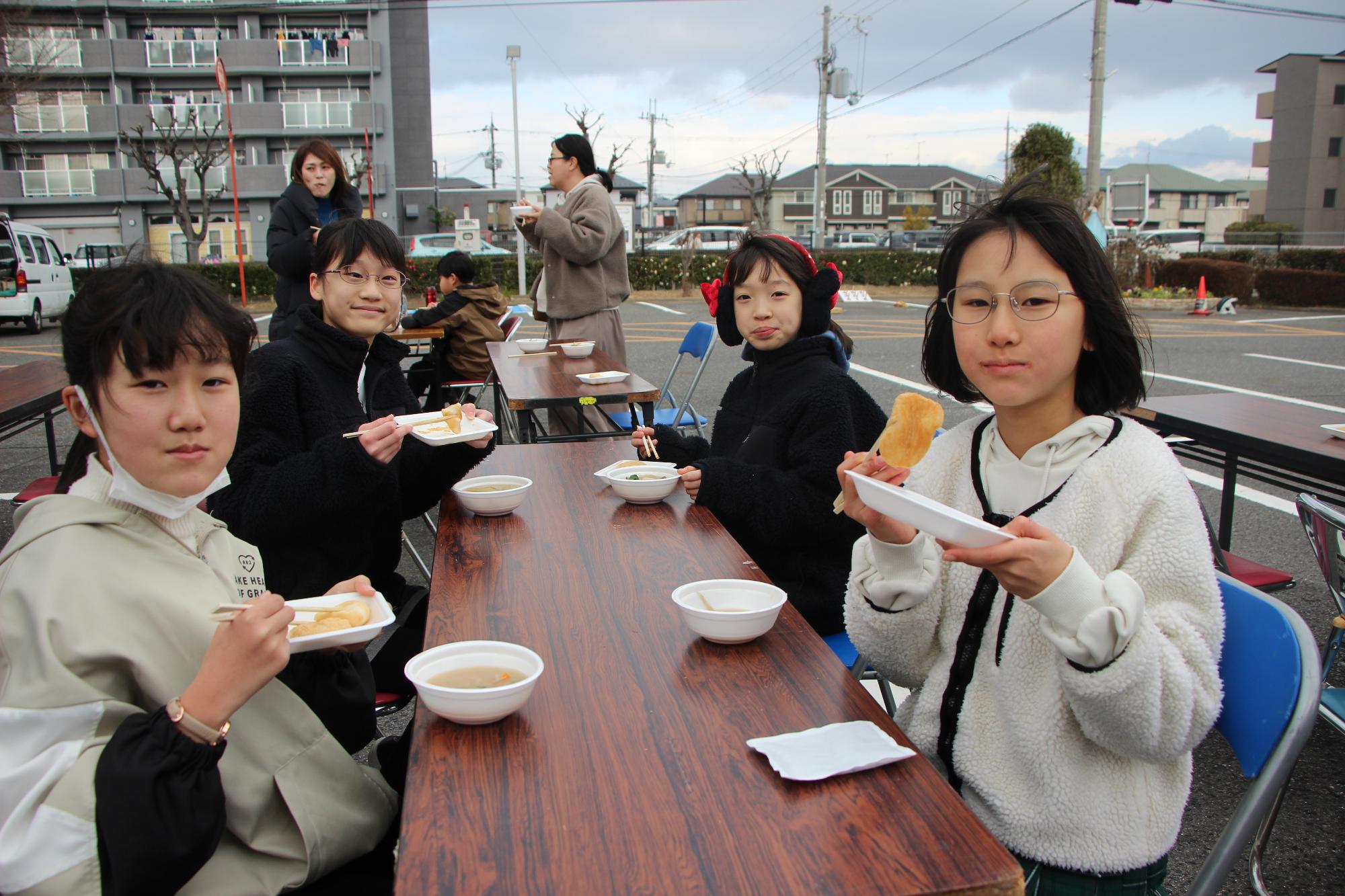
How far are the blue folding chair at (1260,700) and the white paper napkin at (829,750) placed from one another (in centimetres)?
50

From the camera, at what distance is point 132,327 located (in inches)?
52.4

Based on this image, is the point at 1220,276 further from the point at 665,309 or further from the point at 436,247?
the point at 436,247

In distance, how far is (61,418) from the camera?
838cm

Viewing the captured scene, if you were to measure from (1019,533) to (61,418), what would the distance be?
375 inches

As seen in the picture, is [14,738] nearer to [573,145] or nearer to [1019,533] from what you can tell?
[1019,533]

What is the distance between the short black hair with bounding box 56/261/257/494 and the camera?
4.36 feet

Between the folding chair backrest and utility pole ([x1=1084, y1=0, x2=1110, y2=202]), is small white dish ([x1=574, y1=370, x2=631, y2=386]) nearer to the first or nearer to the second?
the folding chair backrest

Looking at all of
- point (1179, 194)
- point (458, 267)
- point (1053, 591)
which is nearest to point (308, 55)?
point (458, 267)

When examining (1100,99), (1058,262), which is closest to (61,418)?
(1058,262)

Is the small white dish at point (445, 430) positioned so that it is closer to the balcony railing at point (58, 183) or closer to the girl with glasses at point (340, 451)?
the girl with glasses at point (340, 451)

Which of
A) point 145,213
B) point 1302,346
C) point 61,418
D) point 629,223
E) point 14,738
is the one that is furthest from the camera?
point 629,223

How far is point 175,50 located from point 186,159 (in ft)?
11.6

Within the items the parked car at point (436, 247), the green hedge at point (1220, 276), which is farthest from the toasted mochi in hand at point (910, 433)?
the parked car at point (436, 247)

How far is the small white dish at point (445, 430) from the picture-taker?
2.43 meters
